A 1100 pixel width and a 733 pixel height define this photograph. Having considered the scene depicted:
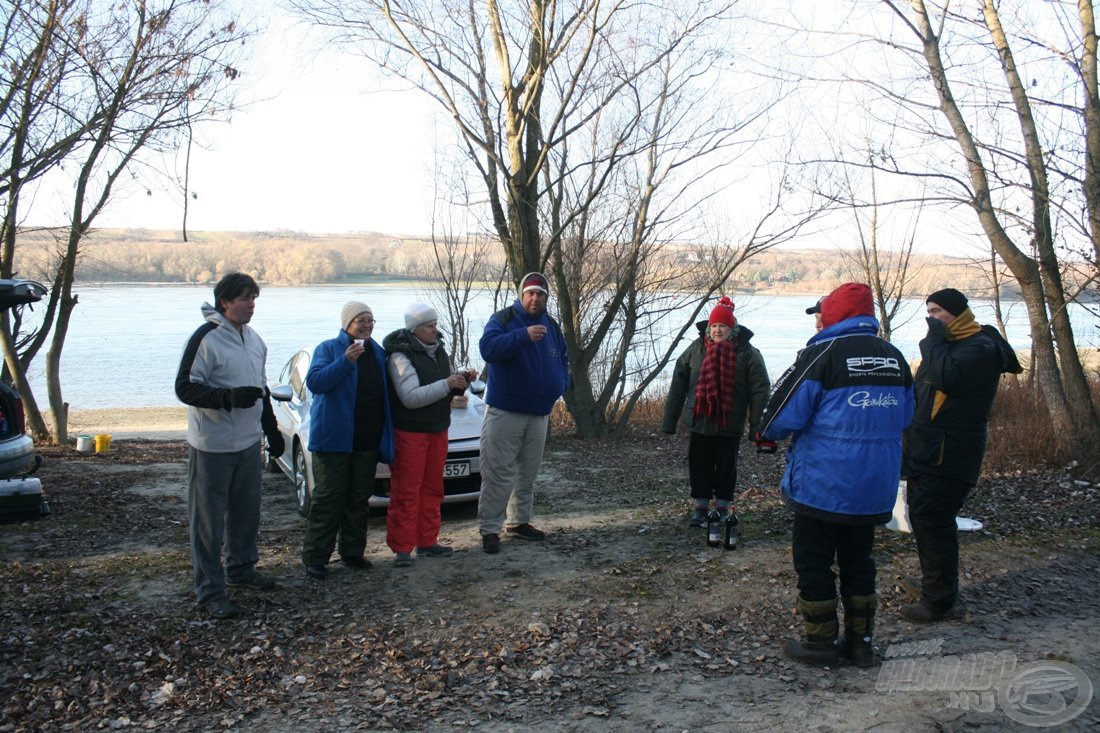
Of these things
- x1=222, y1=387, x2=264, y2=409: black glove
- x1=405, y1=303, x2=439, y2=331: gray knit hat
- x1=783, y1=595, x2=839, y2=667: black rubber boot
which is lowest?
x1=783, y1=595, x2=839, y2=667: black rubber boot

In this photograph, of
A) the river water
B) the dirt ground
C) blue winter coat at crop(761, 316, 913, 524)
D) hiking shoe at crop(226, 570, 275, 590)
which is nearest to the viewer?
the dirt ground

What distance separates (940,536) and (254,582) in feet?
12.8

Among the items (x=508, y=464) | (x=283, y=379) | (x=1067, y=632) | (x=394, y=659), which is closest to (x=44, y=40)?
(x=283, y=379)

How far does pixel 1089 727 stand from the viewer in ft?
11.8

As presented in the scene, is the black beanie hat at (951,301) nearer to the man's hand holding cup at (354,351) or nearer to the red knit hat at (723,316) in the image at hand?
the red knit hat at (723,316)

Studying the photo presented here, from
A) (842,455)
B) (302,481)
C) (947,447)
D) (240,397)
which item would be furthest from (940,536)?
(302,481)

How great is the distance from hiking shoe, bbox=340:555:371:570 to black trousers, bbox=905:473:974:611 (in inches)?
132

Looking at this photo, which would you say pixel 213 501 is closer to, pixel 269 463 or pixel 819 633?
pixel 819 633

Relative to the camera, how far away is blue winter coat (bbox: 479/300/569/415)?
241 inches

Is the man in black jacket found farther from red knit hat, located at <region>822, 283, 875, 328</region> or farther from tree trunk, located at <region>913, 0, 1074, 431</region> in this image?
tree trunk, located at <region>913, 0, 1074, 431</region>

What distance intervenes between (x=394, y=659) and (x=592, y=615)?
116 centimetres

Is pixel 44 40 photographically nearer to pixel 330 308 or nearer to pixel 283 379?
pixel 283 379

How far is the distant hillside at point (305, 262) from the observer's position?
15.6 metres

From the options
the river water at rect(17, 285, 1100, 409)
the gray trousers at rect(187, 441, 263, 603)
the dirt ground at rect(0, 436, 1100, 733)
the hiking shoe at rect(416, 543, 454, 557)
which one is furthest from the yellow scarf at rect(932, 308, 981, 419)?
the river water at rect(17, 285, 1100, 409)
